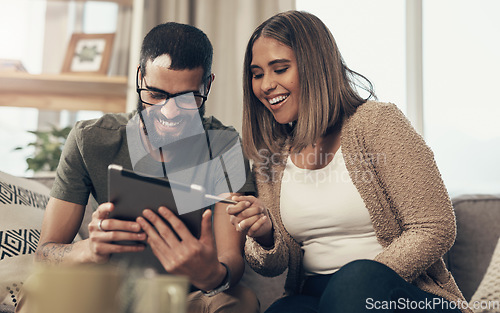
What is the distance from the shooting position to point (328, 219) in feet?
4.08

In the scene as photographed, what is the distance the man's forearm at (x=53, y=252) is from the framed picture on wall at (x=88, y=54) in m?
1.26

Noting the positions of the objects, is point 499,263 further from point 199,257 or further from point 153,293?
Answer: point 153,293

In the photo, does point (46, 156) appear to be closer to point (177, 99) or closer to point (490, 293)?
point (177, 99)

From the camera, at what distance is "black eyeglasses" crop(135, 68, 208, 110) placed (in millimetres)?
1288

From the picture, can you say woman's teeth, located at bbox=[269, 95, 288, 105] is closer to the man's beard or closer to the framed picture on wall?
the man's beard

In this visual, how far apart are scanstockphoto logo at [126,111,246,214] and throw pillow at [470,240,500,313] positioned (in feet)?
2.27

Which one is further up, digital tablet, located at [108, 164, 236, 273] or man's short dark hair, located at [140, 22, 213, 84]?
man's short dark hair, located at [140, 22, 213, 84]

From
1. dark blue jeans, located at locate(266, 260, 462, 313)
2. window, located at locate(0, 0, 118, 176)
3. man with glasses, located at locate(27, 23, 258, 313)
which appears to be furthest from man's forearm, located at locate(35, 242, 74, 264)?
window, located at locate(0, 0, 118, 176)

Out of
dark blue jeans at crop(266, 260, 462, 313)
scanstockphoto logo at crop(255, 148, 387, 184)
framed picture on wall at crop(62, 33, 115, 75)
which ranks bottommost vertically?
dark blue jeans at crop(266, 260, 462, 313)

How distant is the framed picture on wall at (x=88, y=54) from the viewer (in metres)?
2.30

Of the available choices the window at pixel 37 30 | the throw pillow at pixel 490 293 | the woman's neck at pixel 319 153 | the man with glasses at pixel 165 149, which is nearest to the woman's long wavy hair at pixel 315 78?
the woman's neck at pixel 319 153

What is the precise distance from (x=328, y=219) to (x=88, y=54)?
5.26 feet

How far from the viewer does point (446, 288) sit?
1188mm

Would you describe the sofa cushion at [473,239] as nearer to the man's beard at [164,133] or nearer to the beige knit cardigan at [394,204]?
the beige knit cardigan at [394,204]
